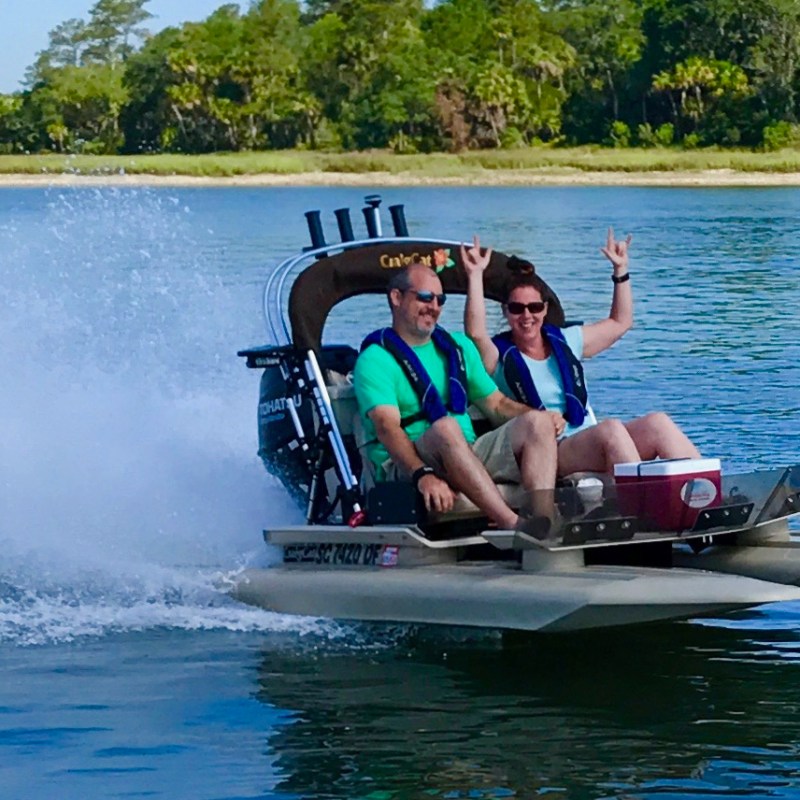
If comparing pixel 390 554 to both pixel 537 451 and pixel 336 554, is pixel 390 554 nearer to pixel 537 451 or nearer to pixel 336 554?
pixel 336 554

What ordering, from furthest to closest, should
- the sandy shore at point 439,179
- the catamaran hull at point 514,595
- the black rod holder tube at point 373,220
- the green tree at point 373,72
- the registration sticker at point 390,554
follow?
the green tree at point 373,72
the sandy shore at point 439,179
the black rod holder tube at point 373,220
the registration sticker at point 390,554
the catamaran hull at point 514,595

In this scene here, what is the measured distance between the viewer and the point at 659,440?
27.4 ft

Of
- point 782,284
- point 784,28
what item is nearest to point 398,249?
point 782,284

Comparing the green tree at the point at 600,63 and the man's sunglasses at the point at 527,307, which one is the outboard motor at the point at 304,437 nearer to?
the man's sunglasses at the point at 527,307

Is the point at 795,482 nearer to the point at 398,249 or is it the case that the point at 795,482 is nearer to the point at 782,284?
the point at 398,249

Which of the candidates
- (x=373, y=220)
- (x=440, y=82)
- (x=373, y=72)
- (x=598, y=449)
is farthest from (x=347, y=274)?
(x=373, y=72)

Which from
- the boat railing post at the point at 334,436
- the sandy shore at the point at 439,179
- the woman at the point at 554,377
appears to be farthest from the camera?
the sandy shore at the point at 439,179

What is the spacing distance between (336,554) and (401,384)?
783 millimetres

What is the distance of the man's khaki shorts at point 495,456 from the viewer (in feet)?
27.2

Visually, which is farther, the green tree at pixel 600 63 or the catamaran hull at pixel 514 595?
the green tree at pixel 600 63

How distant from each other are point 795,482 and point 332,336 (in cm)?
1170

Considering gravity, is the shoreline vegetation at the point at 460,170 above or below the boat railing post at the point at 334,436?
below

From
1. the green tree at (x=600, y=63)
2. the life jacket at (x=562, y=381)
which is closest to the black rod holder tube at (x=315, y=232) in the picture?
the life jacket at (x=562, y=381)

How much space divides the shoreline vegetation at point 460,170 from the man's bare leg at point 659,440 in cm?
6105
